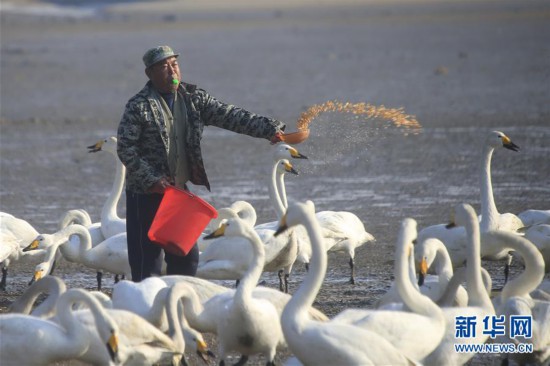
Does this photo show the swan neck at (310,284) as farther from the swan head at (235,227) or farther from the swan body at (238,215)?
the swan body at (238,215)

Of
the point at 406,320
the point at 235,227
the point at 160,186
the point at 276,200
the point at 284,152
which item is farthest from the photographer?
the point at 284,152

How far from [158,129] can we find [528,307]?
2.77m

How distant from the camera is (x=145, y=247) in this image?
8031 millimetres

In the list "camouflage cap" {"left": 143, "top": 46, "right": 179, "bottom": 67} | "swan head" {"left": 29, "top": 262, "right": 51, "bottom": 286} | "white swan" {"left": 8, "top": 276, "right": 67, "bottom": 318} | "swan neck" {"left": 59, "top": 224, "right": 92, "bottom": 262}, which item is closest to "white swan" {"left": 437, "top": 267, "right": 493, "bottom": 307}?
"white swan" {"left": 8, "top": 276, "right": 67, "bottom": 318}

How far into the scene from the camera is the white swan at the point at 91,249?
930 cm

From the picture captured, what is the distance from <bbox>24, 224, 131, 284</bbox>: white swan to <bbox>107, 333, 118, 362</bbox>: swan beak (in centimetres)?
318

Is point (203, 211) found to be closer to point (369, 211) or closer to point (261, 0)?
point (369, 211)

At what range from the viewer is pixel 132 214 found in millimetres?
8047

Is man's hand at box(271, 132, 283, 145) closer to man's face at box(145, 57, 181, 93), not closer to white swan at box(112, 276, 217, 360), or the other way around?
man's face at box(145, 57, 181, 93)

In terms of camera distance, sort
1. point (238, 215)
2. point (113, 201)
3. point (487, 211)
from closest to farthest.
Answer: point (487, 211) → point (238, 215) → point (113, 201)

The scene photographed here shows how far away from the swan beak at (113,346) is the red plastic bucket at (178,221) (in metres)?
1.69

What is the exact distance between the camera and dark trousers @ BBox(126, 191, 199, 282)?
800 centimetres

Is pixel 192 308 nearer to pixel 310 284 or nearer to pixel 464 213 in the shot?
pixel 310 284

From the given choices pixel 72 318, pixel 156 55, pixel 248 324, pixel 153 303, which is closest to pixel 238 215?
pixel 156 55
